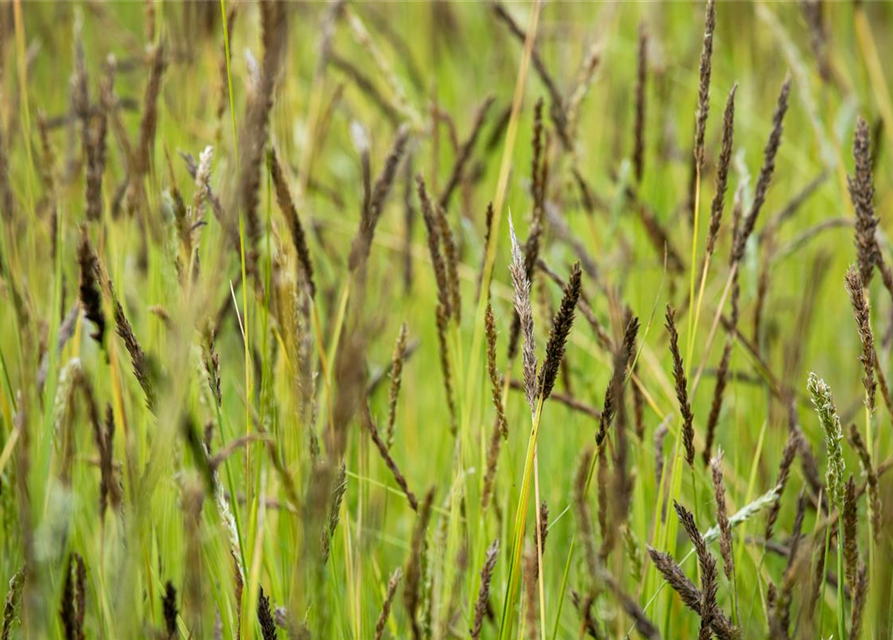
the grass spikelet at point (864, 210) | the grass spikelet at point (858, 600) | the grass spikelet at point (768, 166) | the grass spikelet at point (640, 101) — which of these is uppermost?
the grass spikelet at point (640, 101)

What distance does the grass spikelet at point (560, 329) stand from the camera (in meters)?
0.75

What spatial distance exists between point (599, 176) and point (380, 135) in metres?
0.70

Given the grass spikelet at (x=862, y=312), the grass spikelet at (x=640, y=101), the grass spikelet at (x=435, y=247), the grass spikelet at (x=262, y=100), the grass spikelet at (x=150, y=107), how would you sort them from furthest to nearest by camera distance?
the grass spikelet at (x=640, y=101), the grass spikelet at (x=150, y=107), the grass spikelet at (x=435, y=247), the grass spikelet at (x=862, y=312), the grass spikelet at (x=262, y=100)

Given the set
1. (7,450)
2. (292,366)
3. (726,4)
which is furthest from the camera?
(726,4)

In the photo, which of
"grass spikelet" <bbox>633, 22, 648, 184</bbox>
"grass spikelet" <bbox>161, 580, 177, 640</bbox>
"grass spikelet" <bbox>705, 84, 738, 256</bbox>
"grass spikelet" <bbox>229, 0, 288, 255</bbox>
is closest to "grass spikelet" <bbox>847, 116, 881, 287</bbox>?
"grass spikelet" <bbox>705, 84, 738, 256</bbox>

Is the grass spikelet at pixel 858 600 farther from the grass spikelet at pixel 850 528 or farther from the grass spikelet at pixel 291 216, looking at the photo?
the grass spikelet at pixel 291 216

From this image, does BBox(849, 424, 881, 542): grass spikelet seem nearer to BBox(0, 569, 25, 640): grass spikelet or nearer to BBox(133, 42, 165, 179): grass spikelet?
BBox(0, 569, 25, 640): grass spikelet

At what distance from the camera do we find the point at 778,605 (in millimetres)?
808

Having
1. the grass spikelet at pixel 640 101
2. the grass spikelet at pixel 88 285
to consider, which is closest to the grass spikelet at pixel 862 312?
the grass spikelet at pixel 88 285

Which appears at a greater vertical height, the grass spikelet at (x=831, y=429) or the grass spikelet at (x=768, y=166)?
the grass spikelet at (x=768, y=166)

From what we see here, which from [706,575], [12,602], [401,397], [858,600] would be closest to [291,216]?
[12,602]

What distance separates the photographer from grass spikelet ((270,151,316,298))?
3.37ft

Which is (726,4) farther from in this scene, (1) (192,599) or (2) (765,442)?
(1) (192,599)

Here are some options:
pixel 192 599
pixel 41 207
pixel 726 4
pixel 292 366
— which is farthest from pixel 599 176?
pixel 192 599
